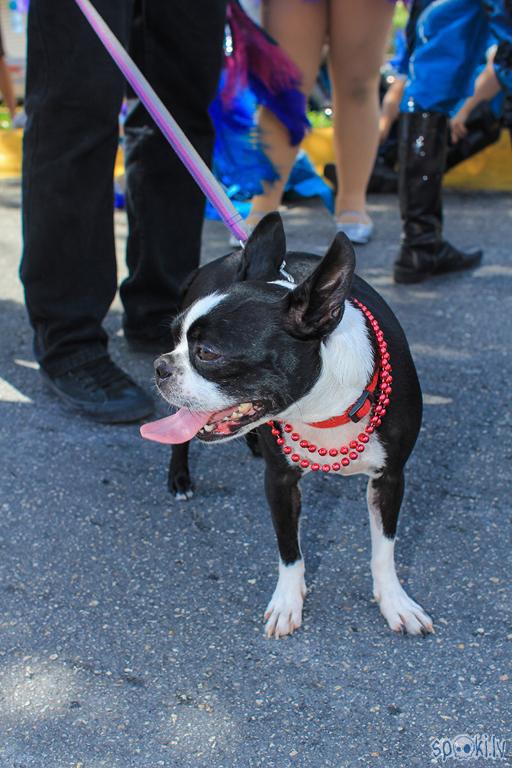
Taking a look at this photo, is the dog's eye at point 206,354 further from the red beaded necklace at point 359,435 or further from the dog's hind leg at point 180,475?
the dog's hind leg at point 180,475

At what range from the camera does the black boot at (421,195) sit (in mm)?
4598

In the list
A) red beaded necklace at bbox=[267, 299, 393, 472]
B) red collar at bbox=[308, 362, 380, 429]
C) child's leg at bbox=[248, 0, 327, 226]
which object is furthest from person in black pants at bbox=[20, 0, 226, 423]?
red collar at bbox=[308, 362, 380, 429]

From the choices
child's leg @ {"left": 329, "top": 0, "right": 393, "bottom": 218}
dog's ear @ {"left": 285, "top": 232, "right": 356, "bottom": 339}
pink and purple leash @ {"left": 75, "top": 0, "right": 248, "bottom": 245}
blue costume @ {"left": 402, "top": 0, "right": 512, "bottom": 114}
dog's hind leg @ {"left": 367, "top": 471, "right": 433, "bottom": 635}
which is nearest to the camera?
dog's ear @ {"left": 285, "top": 232, "right": 356, "bottom": 339}

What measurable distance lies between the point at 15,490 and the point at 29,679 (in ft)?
3.02

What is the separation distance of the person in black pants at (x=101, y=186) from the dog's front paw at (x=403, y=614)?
1.38 m

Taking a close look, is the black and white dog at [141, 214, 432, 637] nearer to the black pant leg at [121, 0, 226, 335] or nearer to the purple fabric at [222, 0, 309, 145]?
the black pant leg at [121, 0, 226, 335]

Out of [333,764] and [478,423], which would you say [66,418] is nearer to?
[478,423]

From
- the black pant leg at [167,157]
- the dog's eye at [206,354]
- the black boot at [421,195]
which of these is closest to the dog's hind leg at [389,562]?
the dog's eye at [206,354]

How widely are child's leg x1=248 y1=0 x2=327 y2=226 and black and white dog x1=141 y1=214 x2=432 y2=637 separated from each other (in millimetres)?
2422

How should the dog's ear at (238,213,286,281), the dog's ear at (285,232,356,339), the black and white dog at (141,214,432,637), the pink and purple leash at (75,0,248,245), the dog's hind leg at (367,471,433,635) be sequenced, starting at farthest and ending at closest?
the pink and purple leash at (75,0,248,245), the dog's hind leg at (367,471,433,635), the dog's ear at (238,213,286,281), the black and white dog at (141,214,432,637), the dog's ear at (285,232,356,339)

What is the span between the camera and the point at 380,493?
2.41 metres

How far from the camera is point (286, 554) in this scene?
2.46 m

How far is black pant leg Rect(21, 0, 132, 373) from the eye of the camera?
3.07 metres

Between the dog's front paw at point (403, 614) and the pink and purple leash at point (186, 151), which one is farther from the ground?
the pink and purple leash at point (186, 151)
